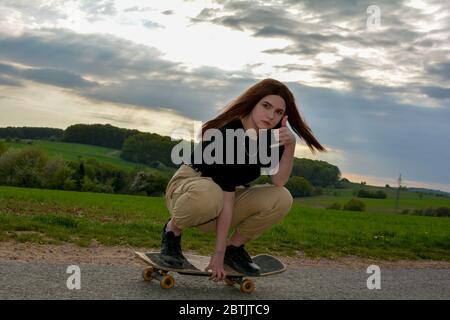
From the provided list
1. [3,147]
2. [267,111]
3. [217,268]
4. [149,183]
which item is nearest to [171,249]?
[217,268]

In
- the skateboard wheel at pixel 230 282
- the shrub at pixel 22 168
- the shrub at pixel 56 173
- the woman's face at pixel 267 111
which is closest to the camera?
the woman's face at pixel 267 111

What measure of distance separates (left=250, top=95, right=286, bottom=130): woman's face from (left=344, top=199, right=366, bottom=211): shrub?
5086 centimetres

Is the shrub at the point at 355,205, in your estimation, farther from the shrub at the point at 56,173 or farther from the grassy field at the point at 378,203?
the shrub at the point at 56,173

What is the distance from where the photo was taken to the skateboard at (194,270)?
5.41m

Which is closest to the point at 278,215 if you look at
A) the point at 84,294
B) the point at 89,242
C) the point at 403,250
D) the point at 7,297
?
the point at 84,294

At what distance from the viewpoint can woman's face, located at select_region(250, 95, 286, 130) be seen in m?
5.48

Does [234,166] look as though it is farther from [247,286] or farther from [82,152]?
[82,152]

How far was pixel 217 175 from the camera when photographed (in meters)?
5.29

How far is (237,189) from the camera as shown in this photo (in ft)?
19.0

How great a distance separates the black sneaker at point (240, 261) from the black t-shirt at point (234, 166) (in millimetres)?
780

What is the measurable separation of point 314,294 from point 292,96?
2.05 metres

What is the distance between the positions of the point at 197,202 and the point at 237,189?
2.38ft

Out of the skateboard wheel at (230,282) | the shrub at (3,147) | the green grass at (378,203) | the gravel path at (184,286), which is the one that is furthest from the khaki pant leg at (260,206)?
the shrub at (3,147)
